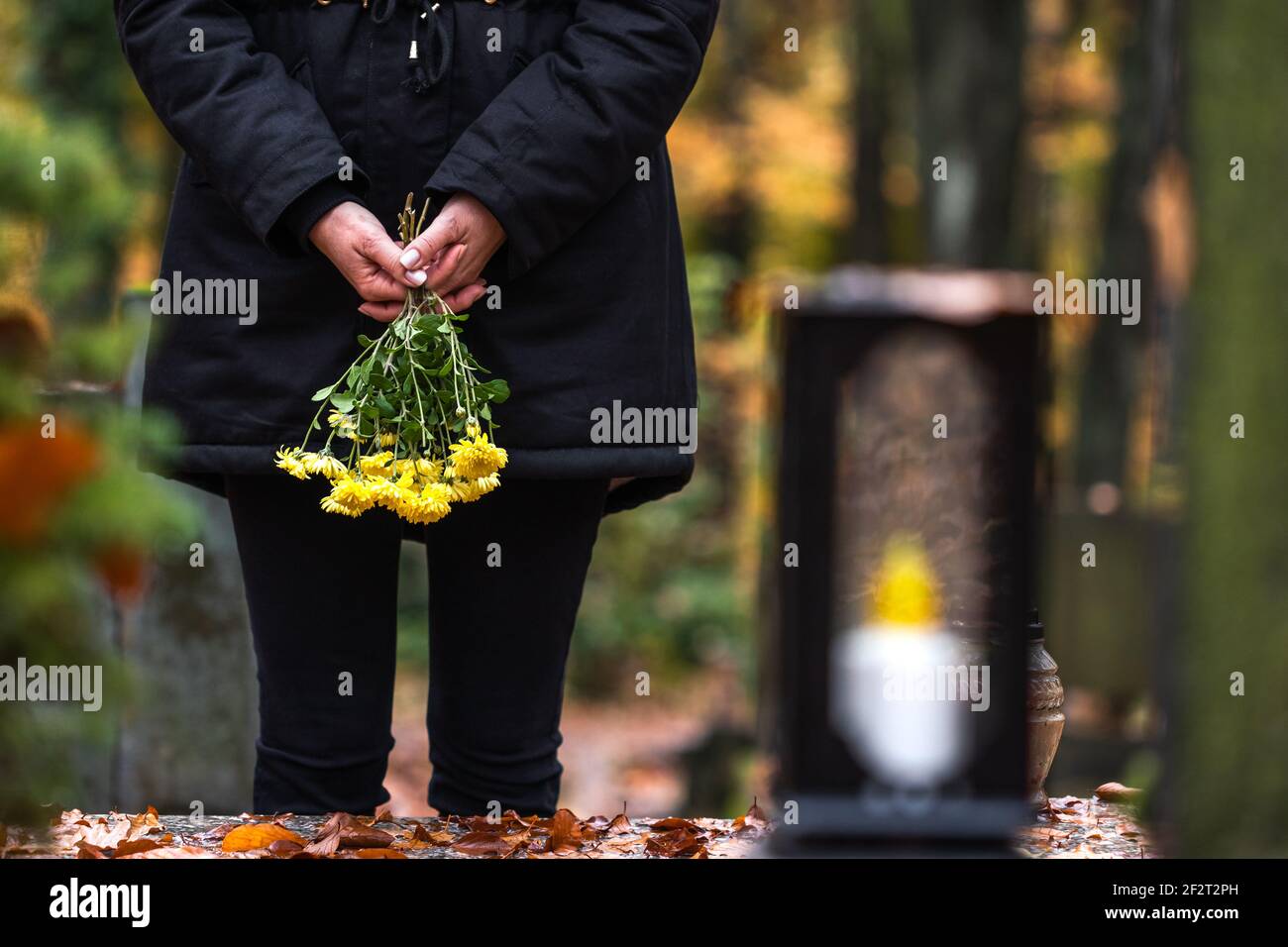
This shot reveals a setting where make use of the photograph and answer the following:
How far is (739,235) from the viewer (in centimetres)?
1797

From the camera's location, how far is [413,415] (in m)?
2.65

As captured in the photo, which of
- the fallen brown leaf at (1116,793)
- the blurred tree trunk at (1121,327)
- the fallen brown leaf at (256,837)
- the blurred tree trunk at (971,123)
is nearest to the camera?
the fallen brown leaf at (256,837)

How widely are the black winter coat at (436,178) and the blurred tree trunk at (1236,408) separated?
2.92 feet

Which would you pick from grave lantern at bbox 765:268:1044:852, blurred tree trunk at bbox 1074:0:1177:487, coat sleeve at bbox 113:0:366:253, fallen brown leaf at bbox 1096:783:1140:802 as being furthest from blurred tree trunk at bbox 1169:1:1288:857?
blurred tree trunk at bbox 1074:0:1177:487

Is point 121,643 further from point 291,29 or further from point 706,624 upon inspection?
→ point 706,624

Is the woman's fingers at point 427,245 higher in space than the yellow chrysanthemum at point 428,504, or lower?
higher

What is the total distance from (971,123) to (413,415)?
9613 mm

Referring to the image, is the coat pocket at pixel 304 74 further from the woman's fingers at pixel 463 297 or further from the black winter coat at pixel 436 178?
the woman's fingers at pixel 463 297

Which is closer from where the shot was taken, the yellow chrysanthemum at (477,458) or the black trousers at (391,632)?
the yellow chrysanthemum at (477,458)

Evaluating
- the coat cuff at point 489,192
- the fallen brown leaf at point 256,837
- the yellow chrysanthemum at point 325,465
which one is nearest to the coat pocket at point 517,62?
the coat cuff at point 489,192

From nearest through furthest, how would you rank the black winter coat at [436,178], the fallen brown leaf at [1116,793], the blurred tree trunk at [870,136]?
1. the black winter coat at [436,178]
2. the fallen brown leaf at [1116,793]
3. the blurred tree trunk at [870,136]

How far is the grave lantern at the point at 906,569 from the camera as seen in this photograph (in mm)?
2559

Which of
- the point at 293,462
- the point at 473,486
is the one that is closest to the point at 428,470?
Result: the point at 473,486
